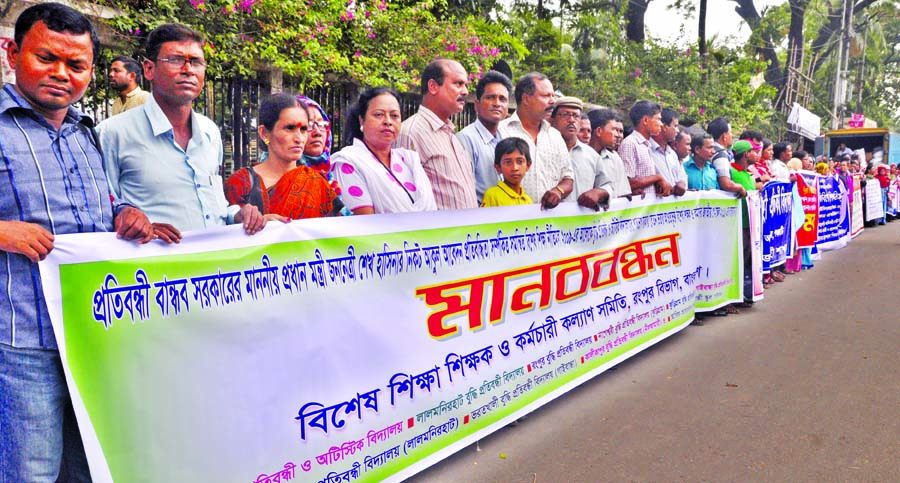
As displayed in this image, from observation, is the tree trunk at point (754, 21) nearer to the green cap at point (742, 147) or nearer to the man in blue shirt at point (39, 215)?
the green cap at point (742, 147)

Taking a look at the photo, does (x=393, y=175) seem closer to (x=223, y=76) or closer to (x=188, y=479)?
(x=188, y=479)

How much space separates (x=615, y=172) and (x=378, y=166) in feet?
8.58

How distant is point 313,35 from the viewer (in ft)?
26.5

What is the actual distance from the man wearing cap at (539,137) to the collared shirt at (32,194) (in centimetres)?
291

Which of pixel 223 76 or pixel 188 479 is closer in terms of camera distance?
pixel 188 479

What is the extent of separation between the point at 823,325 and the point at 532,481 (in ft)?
14.0

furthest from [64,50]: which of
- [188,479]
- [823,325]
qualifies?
[823,325]

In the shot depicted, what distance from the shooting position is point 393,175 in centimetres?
341

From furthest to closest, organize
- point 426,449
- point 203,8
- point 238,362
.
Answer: point 203,8 → point 426,449 → point 238,362

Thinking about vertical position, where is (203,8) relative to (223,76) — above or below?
above

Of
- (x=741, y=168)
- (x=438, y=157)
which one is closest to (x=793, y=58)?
(x=741, y=168)

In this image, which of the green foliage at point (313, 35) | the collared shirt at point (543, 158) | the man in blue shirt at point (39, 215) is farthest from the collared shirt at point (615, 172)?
the green foliage at point (313, 35)

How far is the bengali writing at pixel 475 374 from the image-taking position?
105 inches

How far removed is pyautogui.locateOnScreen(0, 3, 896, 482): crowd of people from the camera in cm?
194
